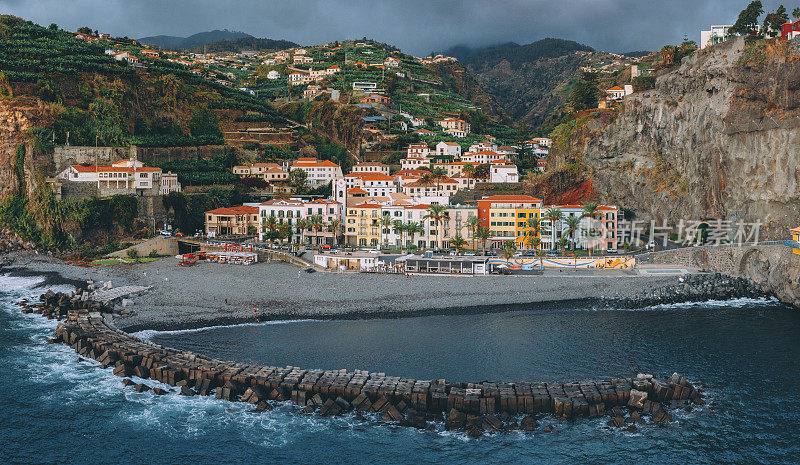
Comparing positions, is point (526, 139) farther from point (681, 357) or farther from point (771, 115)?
point (681, 357)

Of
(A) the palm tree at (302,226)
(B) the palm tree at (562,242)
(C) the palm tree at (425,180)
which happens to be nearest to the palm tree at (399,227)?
(A) the palm tree at (302,226)

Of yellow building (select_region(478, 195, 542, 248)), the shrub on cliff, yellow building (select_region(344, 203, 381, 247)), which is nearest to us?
yellow building (select_region(478, 195, 542, 248))

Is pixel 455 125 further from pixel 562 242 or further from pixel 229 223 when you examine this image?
pixel 562 242

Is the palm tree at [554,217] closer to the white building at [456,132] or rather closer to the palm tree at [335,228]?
the palm tree at [335,228]

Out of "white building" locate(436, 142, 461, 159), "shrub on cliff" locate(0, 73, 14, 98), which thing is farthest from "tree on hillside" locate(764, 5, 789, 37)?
"shrub on cliff" locate(0, 73, 14, 98)

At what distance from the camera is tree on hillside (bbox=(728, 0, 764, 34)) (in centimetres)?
6143

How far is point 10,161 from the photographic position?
6938 cm

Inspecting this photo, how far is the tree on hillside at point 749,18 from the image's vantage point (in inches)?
2419

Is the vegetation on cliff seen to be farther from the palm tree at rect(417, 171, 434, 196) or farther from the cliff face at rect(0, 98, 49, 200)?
the palm tree at rect(417, 171, 434, 196)

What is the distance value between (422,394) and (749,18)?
56.6m

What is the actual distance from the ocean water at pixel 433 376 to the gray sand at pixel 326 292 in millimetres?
2056

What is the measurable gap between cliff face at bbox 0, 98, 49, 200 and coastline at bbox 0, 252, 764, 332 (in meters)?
21.1

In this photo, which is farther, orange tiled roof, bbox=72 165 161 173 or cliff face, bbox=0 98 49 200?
cliff face, bbox=0 98 49 200

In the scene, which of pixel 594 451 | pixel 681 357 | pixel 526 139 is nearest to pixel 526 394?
pixel 594 451
